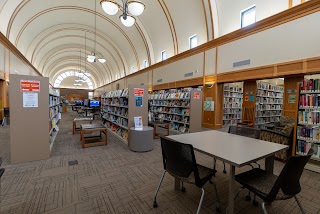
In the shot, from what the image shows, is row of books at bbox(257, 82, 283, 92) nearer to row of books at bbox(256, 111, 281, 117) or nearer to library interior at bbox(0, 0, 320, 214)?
library interior at bbox(0, 0, 320, 214)

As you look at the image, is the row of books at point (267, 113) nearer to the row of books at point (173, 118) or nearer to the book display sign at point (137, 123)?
the row of books at point (173, 118)

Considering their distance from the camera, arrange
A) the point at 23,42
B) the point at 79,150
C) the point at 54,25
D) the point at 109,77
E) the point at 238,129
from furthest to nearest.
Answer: the point at 109,77 → the point at 54,25 → the point at 23,42 → the point at 79,150 → the point at 238,129

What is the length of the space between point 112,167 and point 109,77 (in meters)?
20.0

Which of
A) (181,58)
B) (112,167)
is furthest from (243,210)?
(181,58)

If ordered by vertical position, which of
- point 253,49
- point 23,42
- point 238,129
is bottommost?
point 238,129

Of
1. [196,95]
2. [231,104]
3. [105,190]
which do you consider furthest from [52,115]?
[231,104]

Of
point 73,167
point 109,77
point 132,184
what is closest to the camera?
point 132,184

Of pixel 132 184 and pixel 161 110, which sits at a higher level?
pixel 161 110

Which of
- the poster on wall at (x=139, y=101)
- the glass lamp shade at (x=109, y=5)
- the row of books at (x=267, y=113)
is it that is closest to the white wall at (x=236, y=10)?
the row of books at (x=267, y=113)

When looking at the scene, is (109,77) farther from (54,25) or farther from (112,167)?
(112,167)

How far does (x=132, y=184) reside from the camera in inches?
101

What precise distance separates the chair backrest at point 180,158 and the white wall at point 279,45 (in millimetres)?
4699

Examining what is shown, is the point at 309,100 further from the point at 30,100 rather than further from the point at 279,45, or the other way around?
the point at 30,100

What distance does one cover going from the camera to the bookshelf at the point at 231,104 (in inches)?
302
